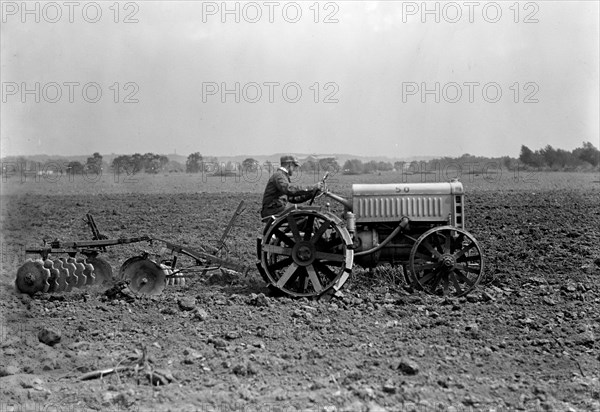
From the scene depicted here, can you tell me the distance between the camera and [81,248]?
9.53 metres

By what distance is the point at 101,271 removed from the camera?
9.63 metres

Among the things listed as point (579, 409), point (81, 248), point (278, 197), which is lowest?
point (579, 409)

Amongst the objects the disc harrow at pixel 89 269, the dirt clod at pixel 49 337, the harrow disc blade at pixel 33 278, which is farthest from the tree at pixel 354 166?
the dirt clod at pixel 49 337

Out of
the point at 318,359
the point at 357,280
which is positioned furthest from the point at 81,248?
the point at 318,359

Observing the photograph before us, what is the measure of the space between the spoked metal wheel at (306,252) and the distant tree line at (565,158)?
3390 centimetres

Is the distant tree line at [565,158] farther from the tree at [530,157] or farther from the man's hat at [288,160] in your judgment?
the man's hat at [288,160]

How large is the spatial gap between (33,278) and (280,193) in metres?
3.07

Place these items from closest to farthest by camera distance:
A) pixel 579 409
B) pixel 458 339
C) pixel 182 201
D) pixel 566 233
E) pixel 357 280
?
pixel 579 409 < pixel 458 339 < pixel 357 280 < pixel 566 233 < pixel 182 201

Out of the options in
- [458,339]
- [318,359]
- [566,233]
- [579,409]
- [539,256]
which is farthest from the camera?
[566,233]

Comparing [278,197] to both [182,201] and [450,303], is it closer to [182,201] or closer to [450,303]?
[450,303]

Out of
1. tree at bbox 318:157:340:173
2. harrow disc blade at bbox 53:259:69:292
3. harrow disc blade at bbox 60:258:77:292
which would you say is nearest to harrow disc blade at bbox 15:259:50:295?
harrow disc blade at bbox 53:259:69:292

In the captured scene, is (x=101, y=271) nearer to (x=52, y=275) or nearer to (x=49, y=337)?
(x=52, y=275)

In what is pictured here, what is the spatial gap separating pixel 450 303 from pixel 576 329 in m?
1.40

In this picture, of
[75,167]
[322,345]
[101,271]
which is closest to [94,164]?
[75,167]
